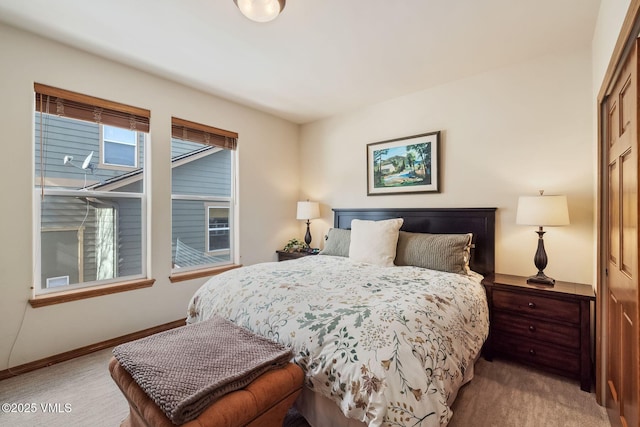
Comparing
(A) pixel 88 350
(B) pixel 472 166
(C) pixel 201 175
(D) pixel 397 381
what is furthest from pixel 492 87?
(A) pixel 88 350

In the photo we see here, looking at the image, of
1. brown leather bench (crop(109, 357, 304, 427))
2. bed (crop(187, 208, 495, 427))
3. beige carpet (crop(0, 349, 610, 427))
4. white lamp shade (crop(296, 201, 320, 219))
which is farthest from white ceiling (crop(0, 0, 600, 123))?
beige carpet (crop(0, 349, 610, 427))

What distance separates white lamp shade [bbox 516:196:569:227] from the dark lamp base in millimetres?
469

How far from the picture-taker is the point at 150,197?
296cm

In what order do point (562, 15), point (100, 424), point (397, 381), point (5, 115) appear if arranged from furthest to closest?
point (5, 115)
point (562, 15)
point (100, 424)
point (397, 381)

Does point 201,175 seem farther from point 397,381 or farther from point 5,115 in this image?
point 397,381

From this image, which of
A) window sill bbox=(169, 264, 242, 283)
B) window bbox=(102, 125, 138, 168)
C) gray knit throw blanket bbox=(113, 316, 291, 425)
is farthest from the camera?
window sill bbox=(169, 264, 242, 283)

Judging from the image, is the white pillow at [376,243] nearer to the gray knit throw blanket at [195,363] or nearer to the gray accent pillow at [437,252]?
the gray accent pillow at [437,252]

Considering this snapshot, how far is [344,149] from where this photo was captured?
4.00 metres

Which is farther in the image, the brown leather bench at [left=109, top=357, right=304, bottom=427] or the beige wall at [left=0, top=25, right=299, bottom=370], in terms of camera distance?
the beige wall at [left=0, top=25, right=299, bottom=370]

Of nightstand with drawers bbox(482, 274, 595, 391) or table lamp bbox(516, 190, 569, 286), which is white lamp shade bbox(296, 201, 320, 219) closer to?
nightstand with drawers bbox(482, 274, 595, 391)

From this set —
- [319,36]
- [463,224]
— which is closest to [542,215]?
[463,224]

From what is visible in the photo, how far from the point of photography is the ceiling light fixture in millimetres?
1753

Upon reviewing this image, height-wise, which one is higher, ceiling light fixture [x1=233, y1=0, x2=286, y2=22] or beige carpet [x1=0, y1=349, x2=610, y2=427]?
ceiling light fixture [x1=233, y1=0, x2=286, y2=22]

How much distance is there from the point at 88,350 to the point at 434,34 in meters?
3.90
